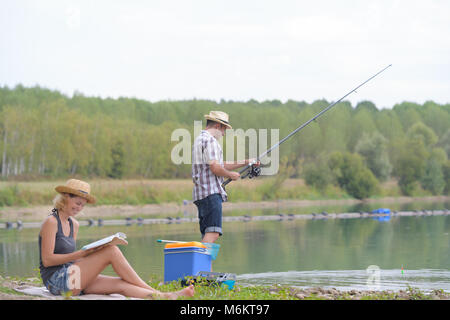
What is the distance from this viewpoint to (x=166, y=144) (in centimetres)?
4069

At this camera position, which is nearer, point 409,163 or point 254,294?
point 254,294

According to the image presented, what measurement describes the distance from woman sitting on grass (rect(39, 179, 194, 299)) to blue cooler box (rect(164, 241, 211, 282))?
0.46 metres

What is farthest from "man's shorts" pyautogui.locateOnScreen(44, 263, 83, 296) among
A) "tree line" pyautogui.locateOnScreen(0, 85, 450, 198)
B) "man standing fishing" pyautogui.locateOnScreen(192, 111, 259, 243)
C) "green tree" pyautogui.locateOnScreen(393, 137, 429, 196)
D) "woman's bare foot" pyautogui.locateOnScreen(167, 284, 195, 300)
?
"green tree" pyautogui.locateOnScreen(393, 137, 429, 196)

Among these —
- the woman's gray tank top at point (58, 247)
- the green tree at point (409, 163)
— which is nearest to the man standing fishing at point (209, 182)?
the woman's gray tank top at point (58, 247)

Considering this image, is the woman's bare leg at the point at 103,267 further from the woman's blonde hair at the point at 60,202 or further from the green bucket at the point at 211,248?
the green bucket at the point at 211,248

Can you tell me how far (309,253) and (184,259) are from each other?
260 inches

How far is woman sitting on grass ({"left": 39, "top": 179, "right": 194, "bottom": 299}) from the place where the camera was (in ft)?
14.8

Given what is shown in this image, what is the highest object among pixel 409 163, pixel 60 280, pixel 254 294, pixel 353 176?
pixel 409 163

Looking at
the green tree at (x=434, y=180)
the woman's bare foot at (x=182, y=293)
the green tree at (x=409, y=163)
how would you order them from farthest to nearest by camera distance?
the green tree at (x=434, y=180) → the green tree at (x=409, y=163) → the woman's bare foot at (x=182, y=293)

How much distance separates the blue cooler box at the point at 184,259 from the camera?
499 centimetres

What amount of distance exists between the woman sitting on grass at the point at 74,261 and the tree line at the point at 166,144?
2945 cm

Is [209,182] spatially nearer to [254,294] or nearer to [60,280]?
[254,294]

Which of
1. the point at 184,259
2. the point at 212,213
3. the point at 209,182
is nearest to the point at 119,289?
the point at 184,259
